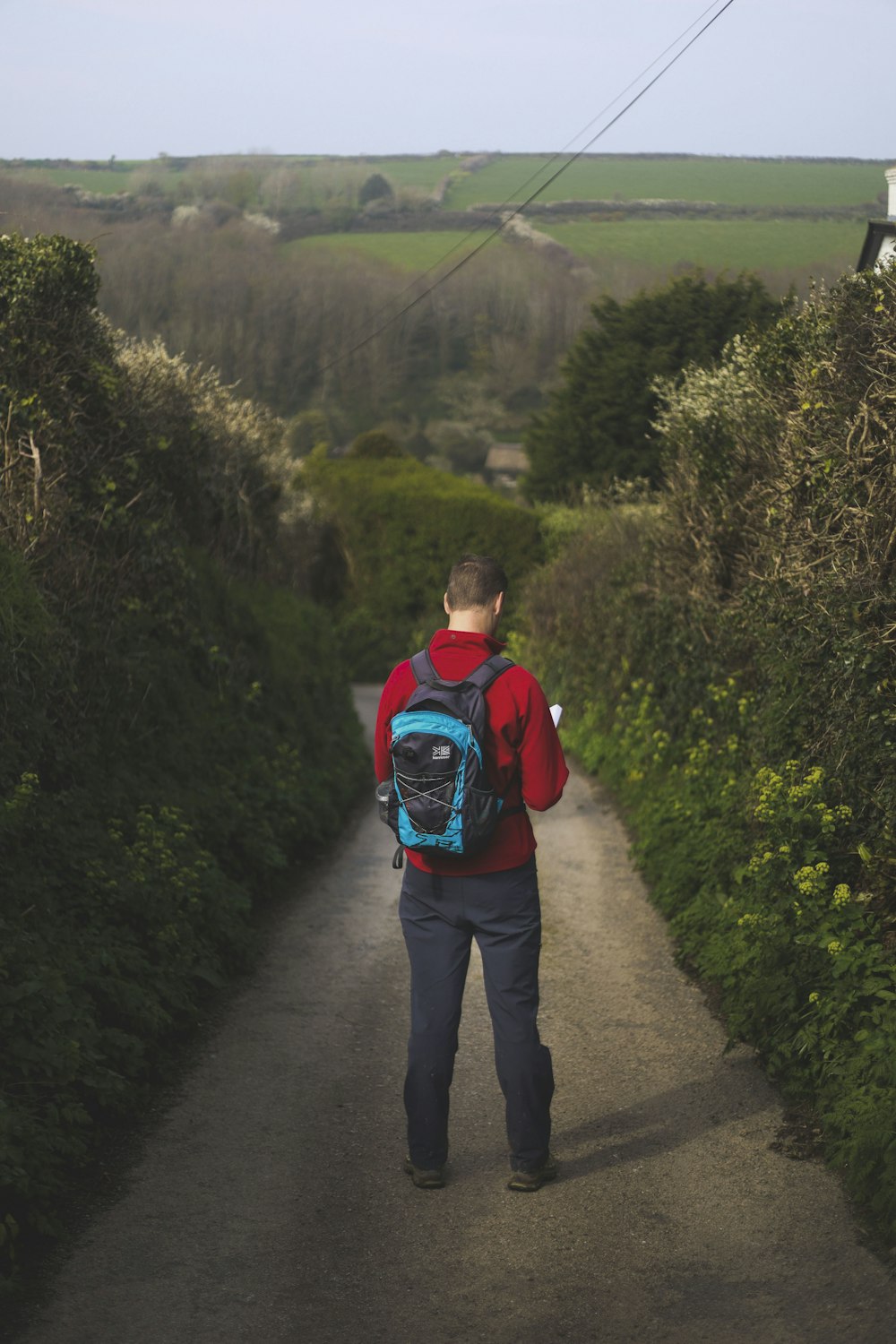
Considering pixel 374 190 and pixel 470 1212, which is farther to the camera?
pixel 374 190

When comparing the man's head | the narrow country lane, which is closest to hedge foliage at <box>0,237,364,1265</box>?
the narrow country lane

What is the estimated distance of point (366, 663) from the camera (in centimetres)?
3406

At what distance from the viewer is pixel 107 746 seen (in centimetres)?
845

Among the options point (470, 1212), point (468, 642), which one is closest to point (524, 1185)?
point (470, 1212)

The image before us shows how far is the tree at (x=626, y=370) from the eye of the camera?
98.0 ft

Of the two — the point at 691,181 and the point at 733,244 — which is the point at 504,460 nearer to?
the point at 691,181

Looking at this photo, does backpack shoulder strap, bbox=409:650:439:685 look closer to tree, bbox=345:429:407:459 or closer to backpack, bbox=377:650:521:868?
backpack, bbox=377:650:521:868

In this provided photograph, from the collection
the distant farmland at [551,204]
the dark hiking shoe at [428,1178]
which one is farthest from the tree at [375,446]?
the dark hiking shoe at [428,1178]

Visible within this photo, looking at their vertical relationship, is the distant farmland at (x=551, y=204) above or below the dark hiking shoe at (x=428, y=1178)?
above

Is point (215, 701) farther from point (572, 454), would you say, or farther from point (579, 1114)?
point (572, 454)

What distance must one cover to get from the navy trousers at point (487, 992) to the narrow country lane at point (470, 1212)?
0.25m

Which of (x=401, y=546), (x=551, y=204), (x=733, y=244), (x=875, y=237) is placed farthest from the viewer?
(x=551, y=204)

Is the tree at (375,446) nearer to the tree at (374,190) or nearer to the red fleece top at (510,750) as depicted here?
the red fleece top at (510,750)

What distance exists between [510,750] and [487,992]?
2.95 feet
